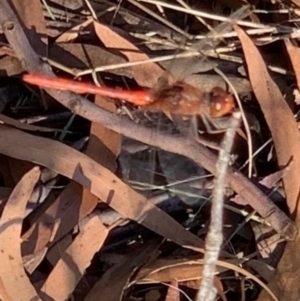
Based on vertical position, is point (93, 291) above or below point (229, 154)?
below

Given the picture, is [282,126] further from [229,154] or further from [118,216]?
[118,216]

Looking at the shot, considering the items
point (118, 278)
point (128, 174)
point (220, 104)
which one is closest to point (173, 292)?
point (118, 278)

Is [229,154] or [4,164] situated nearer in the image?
[229,154]

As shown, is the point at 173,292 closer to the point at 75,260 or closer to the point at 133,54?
the point at 75,260

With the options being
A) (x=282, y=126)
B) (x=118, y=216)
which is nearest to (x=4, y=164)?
(x=118, y=216)

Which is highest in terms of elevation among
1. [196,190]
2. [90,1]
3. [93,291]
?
[90,1]

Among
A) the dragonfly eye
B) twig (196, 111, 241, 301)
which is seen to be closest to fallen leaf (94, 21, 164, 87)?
the dragonfly eye

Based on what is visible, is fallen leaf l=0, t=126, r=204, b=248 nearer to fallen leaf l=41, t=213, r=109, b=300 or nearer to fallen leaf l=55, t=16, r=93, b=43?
fallen leaf l=41, t=213, r=109, b=300
